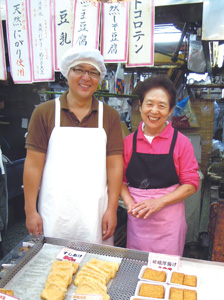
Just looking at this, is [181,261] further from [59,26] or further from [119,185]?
[59,26]

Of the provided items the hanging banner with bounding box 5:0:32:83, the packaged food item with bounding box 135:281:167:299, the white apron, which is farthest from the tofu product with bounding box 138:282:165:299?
the hanging banner with bounding box 5:0:32:83

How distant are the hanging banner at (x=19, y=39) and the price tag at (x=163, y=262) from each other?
2.31 metres

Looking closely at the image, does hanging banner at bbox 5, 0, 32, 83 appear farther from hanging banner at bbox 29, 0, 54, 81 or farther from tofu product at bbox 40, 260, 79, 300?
tofu product at bbox 40, 260, 79, 300

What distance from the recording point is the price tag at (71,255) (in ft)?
5.35

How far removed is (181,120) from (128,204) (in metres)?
2.51

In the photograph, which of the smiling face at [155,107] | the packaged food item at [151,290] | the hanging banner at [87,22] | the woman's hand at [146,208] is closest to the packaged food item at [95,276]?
the packaged food item at [151,290]

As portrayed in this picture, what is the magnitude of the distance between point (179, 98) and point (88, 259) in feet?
12.2

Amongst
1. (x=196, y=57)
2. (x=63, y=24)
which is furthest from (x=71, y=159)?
(x=196, y=57)

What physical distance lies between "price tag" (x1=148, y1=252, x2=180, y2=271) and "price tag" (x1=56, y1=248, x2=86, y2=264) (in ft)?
1.43

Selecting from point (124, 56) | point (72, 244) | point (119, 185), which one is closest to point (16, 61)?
point (124, 56)

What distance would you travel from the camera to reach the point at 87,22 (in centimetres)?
256

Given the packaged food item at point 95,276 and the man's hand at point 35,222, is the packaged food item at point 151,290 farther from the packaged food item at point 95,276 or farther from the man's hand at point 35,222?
the man's hand at point 35,222

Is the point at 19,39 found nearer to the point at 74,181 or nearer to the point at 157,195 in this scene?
the point at 74,181

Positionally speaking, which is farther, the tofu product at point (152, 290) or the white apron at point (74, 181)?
the white apron at point (74, 181)
